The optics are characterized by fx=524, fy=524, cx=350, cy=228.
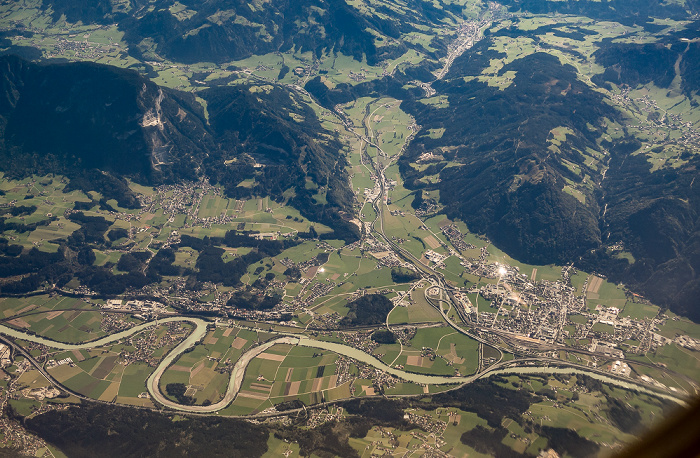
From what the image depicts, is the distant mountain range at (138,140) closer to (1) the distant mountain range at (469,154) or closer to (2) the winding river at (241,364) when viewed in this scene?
(1) the distant mountain range at (469,154)

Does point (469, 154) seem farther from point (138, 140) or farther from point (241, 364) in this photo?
point (138, 140)

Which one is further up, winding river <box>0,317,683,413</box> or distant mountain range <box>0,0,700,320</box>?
distant mountain range <box>0,0,700,320</box>

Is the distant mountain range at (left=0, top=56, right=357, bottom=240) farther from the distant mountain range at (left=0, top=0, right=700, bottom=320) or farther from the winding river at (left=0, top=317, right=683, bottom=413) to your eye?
the winding river at (left=0, top=317, right=683, bottom=413)

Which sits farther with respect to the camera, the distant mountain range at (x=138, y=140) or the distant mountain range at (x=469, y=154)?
the distant mountain range at (x=138, y=140)

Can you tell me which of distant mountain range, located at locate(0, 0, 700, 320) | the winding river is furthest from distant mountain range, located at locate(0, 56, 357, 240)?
the winding river

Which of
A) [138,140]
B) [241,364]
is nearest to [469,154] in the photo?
[241,364]

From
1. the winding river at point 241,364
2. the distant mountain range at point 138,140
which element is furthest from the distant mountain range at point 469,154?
the winding river at point 241,364

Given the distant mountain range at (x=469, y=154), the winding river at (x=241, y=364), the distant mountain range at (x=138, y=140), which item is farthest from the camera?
the distant mountain range at (x=138, y=140)

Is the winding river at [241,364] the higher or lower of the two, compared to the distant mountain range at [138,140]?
lower

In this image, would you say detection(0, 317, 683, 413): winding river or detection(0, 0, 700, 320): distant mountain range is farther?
detection(0, 0, 700, 320): distant mountain range

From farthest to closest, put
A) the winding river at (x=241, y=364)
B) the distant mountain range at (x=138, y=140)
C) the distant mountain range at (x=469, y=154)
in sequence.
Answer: the distant mountain range at (x=138, y=140), the distant mountain range at (x=469, y=154), the winding river at (x=241, y=364)
